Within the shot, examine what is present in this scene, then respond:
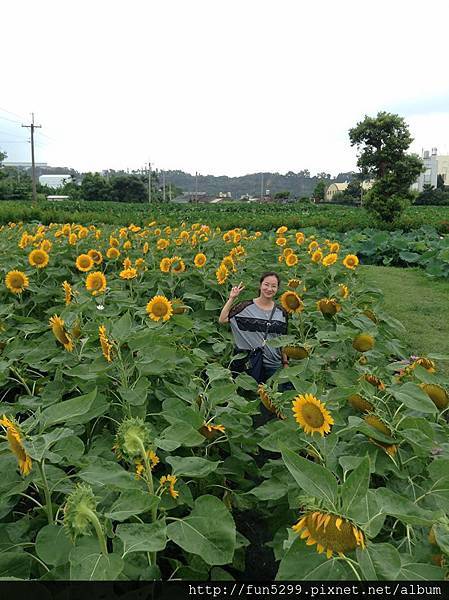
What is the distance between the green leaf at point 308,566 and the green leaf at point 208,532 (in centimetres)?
19

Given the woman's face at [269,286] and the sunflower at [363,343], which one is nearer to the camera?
the sunflower at [363,343]

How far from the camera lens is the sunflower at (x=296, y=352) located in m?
2.24

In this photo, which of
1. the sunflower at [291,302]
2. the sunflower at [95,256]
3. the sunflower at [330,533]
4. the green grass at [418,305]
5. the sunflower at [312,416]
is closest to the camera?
the sunflower at [330,533]

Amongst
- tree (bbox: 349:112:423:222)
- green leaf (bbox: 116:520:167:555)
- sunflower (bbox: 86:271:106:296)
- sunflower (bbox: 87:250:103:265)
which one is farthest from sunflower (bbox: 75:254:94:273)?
tree (bbox: 349:112:423:222)

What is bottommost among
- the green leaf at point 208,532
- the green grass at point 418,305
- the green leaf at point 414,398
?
the green grass at point 418,305

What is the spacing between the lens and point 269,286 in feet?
12.6

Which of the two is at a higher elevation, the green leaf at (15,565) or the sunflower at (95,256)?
the sunflower at (95,256)

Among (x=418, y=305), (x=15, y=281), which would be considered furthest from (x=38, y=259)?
(x=418, y=305)

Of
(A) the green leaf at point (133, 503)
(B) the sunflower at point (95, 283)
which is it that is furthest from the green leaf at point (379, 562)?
(B) the sunflower at point (95, 283)

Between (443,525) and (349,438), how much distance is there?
572 millimetres

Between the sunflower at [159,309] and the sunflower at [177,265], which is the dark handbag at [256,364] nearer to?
the sunflower at [177,265]

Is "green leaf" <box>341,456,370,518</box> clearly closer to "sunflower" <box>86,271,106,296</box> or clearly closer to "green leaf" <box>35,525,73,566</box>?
"green leaf" <box>35,525,73,566</box>

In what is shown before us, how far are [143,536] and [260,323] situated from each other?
275 centimetres

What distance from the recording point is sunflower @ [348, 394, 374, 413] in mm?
1664
